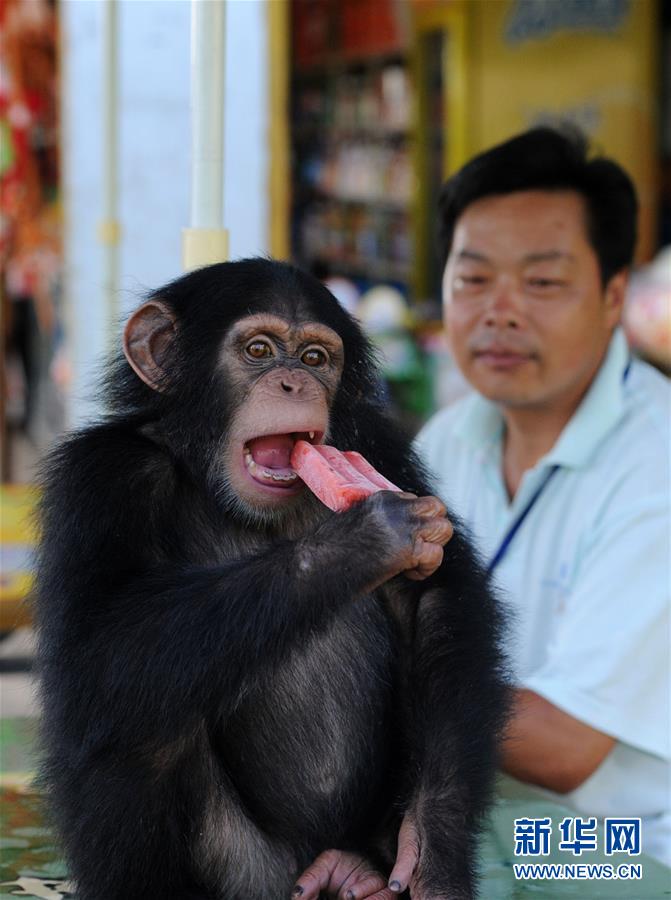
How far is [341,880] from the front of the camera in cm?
184

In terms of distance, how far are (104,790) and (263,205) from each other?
5.04 metres

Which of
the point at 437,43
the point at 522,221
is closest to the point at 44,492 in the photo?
the point at 522,221

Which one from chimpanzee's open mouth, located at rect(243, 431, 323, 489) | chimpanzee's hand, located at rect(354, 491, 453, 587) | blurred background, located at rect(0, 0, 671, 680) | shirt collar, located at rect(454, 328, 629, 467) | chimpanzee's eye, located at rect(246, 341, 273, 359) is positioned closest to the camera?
chimpanzee's hand, located at rect(354, 491, 453, 587)

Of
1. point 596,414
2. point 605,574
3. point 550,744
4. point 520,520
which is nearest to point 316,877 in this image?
point 550,744

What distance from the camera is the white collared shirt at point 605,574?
254 cm

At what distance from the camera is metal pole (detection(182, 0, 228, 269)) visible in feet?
7.52

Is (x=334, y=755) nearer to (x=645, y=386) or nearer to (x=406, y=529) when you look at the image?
(x=406, y=529)

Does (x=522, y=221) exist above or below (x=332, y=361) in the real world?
above

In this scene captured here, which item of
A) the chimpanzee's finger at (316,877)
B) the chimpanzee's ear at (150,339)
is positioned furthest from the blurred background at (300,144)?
the chimpanzee's finger at (316,877)

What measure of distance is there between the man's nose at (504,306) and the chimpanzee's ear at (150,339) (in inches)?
42.2

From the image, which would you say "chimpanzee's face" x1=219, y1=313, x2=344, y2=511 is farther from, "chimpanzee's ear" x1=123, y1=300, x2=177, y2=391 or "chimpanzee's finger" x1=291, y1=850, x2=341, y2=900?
"chimpanzee's finger" x1=291, y1=850, x2=341, y2=900

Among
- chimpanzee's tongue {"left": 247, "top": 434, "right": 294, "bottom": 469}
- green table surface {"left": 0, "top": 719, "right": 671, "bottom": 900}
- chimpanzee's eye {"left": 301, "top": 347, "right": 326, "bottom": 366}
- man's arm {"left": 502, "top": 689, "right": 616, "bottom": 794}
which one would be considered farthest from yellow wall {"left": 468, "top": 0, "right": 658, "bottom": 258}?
chimpanzee's tongue {"left": 247, "top": 434, "right": 294, "bottom": 469}

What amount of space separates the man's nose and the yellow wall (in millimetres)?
4672

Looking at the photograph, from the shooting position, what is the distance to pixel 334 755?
194cm
